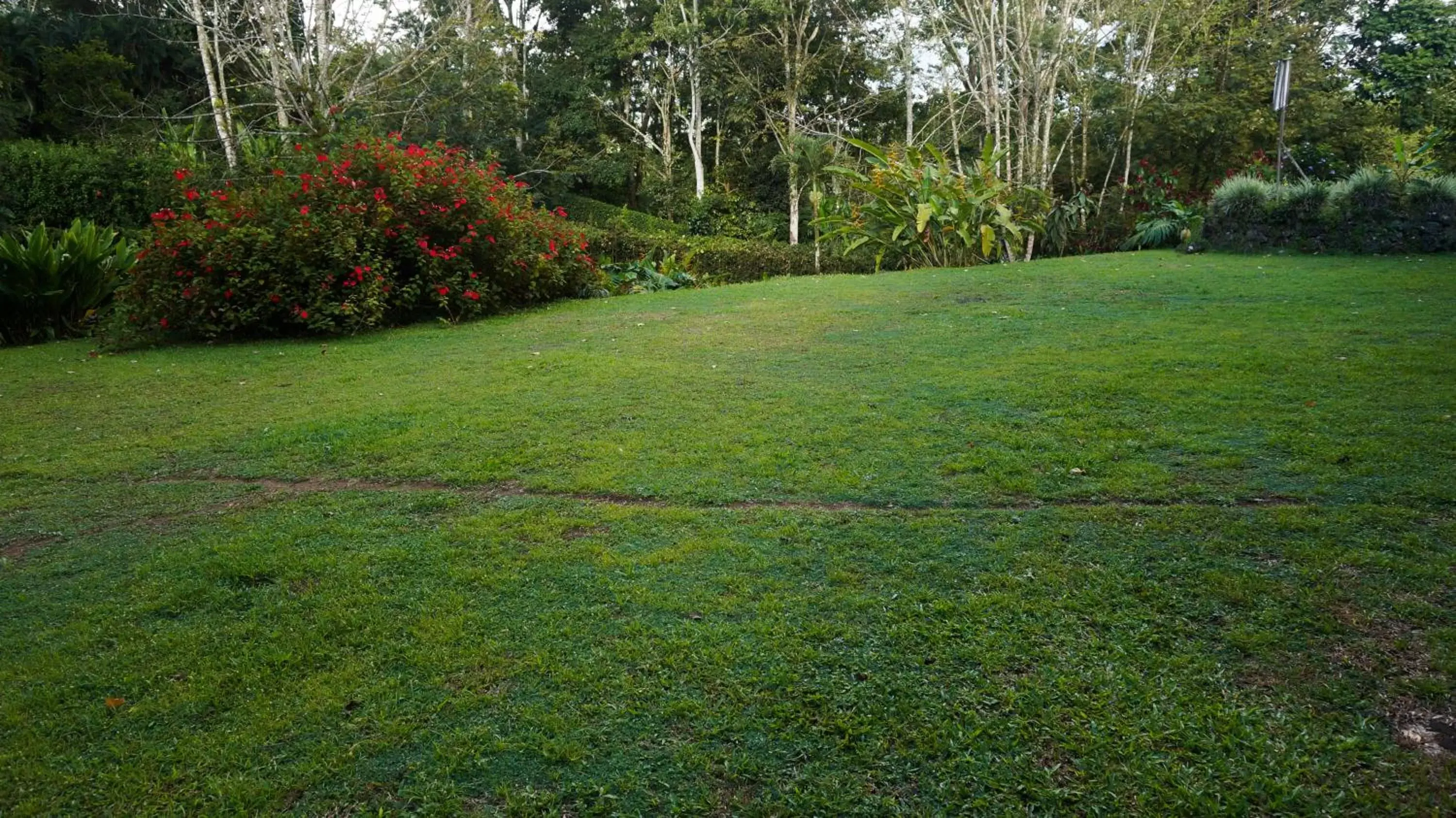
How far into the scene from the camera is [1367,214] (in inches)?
394

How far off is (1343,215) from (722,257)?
8.00 metres

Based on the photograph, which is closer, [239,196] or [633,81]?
[239,196]

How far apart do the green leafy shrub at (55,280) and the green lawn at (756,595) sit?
366cm

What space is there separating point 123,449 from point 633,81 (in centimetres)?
2349

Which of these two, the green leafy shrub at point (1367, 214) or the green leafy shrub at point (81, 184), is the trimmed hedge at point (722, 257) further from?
the green leafy shrub at point (81, 184)

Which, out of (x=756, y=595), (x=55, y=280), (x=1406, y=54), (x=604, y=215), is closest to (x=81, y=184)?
(x=55, y=280)

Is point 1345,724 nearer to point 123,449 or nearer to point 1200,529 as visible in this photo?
Answer: point 1200,529

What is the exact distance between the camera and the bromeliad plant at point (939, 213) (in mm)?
11602

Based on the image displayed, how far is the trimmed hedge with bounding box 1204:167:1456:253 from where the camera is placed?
31.8 feet

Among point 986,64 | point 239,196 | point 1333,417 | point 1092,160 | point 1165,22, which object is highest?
point 1165,22

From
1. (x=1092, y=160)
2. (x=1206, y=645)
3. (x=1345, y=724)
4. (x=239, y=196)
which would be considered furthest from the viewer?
(x=1092, y=160)

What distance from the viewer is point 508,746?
1886mm

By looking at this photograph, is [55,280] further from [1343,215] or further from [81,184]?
[1343,215]

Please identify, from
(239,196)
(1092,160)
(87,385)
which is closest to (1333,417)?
(87,385)
